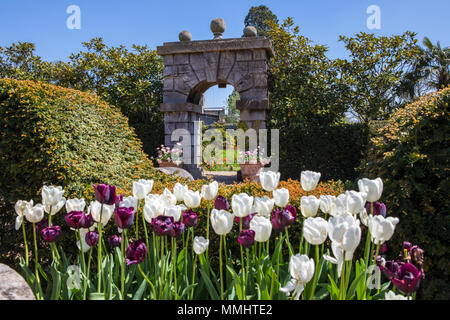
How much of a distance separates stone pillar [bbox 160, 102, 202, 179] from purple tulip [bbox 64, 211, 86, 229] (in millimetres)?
7733

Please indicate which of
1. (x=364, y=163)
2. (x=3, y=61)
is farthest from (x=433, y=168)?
(x=3, y=61)

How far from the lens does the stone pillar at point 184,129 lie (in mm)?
9477

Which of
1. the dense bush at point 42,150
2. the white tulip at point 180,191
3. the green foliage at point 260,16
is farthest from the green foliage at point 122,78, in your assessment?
the green foliage at point 260,16

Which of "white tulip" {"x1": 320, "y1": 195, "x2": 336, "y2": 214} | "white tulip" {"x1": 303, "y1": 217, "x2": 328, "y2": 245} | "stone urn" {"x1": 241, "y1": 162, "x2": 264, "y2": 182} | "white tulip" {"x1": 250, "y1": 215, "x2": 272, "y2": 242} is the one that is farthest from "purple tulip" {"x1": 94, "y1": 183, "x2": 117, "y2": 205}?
"stone urn" {"x1": 241, "y1": 162, "x2": 264, "y2": 182}

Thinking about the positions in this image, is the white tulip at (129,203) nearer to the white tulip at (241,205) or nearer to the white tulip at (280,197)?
the white tulip at (241,205)

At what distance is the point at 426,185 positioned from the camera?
2496mm

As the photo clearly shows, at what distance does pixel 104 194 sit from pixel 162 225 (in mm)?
326

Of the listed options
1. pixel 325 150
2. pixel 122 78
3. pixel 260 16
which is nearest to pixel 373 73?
pixel 325 150

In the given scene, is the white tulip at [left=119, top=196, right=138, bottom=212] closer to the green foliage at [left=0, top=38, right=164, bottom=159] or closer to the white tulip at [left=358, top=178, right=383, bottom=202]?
the white tulip at [left=358, top=178, right=383, bottom=202]

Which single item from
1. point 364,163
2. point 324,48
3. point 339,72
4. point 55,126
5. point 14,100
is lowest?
point 364,163

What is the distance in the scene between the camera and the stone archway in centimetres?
890

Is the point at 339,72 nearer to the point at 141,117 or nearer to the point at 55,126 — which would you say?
the point at 141,117

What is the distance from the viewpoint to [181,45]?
A: 30.6 feet
